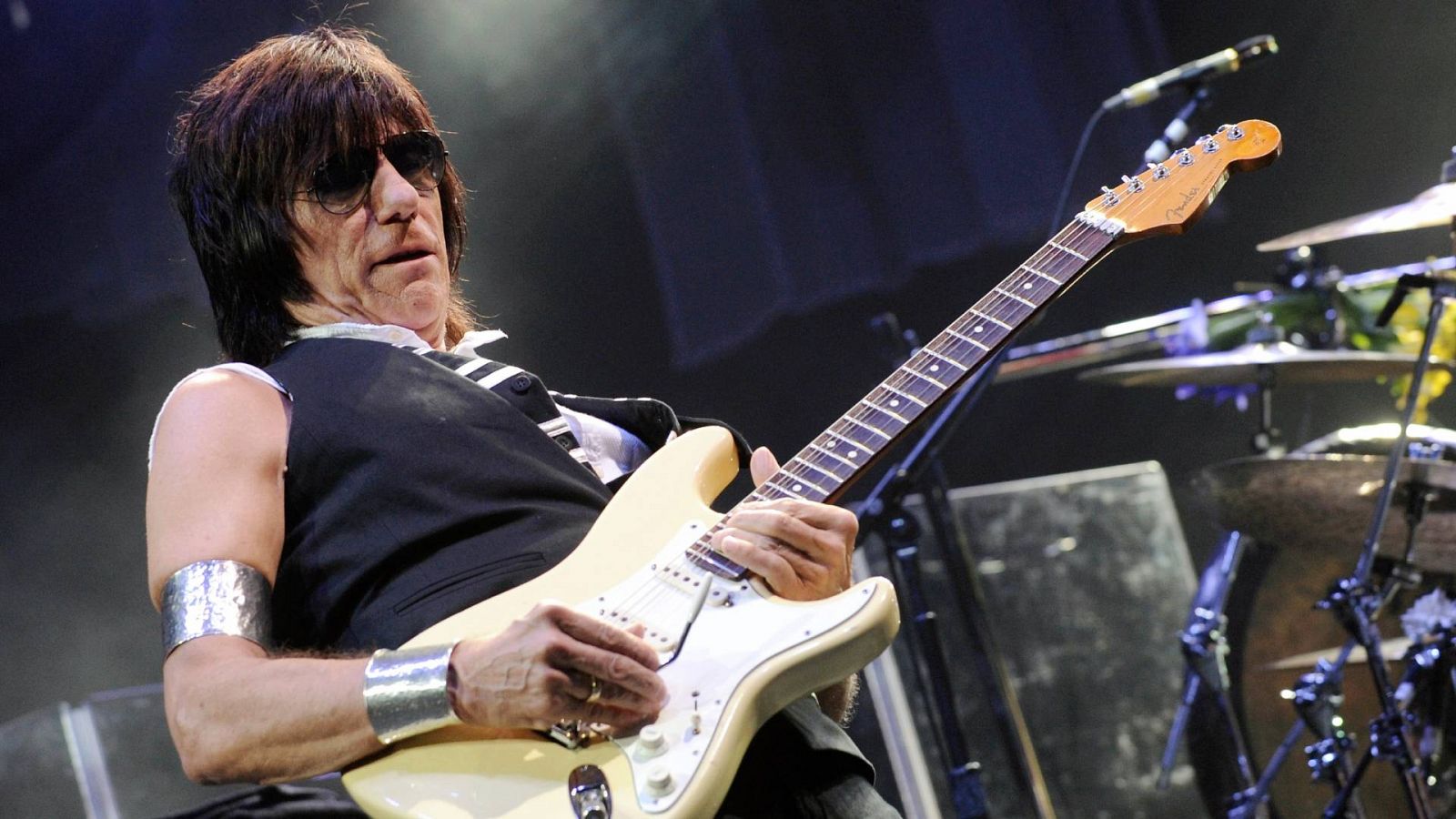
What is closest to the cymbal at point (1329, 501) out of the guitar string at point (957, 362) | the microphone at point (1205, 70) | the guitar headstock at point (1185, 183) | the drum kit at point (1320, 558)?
the drum kit at point (1320, 558)

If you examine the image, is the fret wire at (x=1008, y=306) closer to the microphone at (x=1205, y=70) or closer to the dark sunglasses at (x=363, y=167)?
the dark sunglasses at (x=363, y=167)

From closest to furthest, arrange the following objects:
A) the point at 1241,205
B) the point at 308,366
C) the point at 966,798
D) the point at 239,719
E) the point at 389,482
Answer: the point at 239,719 → the point at 389,482 → the point at 308,366 → the point at 966,798 → the point at 1241,205

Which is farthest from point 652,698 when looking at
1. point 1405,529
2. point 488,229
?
point 488,229

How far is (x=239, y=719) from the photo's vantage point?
1.34 metres

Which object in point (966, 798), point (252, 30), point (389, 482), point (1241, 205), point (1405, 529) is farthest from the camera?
point (1241, 205)

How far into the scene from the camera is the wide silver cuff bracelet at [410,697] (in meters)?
1.29

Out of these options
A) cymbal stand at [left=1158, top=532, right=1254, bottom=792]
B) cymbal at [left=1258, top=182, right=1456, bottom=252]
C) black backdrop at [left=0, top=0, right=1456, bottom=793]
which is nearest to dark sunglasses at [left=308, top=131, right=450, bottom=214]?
cymbal at [left=1258, top=182, right=1456, bottom=252]

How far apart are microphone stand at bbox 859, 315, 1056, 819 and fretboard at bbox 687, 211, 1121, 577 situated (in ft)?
4.06

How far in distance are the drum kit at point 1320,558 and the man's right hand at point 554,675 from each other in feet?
6.98

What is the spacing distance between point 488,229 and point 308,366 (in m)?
2.48

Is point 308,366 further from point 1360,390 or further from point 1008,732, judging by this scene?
point 1360,390

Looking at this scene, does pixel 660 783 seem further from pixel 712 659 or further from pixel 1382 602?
pixel 1382 602

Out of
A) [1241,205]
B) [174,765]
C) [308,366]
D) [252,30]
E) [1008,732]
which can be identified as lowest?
[1008,732]

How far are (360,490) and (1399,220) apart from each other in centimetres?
250
